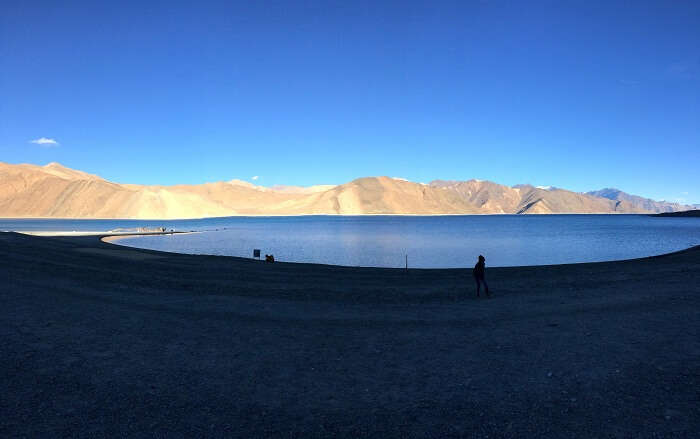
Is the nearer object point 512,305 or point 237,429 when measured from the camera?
point 237,429

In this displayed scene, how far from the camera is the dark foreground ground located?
655cm

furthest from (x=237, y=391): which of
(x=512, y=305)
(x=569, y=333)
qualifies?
(x=512, y=305)

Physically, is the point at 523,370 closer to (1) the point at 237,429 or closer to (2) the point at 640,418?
(2) the point at 640,418

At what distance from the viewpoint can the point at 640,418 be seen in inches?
259

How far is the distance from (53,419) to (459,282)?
730 inches

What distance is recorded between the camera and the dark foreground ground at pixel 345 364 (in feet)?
21.5

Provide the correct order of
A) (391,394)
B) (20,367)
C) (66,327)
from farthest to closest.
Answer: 1. (66,327)
2. (20,367)
3. (391,394)

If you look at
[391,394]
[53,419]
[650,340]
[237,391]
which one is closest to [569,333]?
[650,340]

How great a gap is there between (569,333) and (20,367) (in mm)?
11537

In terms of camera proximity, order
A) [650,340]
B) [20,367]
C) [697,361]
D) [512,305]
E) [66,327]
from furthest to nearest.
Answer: [512,305] → [66,327] → [650,340] → [697,361] → [20,367]

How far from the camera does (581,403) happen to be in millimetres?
7125

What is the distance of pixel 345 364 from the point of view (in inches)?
360

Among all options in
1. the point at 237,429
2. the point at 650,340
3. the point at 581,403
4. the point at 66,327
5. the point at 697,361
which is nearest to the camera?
the point at 237,429

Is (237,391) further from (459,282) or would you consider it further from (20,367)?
(459,282)
